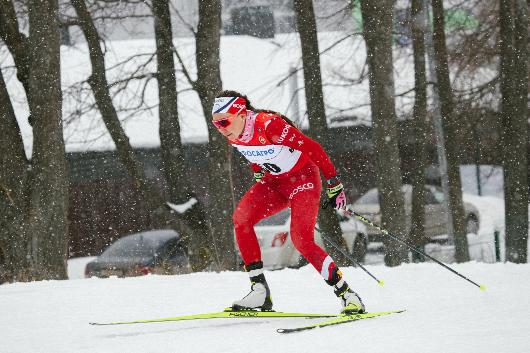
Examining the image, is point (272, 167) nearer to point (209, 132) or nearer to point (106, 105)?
point (209, 132)

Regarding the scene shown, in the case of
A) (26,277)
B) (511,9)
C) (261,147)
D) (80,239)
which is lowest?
(80,239)

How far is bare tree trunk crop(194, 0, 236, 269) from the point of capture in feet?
37.7

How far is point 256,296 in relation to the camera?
5973mm

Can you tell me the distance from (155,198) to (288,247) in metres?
2.75

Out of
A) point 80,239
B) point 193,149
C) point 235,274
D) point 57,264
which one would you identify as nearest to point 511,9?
point 235,274

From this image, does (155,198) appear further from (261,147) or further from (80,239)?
(80,239)

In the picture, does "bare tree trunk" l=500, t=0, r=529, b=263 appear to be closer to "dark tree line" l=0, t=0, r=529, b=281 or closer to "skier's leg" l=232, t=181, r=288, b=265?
"dark tree line" l=0, t=0, r=529, b=281

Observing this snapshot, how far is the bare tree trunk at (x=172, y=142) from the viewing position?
13242mm

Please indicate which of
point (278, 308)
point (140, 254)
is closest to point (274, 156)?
point (278, 308)

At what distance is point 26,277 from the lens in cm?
980

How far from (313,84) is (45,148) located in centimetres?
521

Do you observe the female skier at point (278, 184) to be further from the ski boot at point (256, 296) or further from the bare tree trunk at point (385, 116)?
the bare tree trunk at point (385, 116)

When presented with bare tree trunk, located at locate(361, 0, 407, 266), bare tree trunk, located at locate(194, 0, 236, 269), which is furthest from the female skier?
bare tree trunk, located at locate(361, 0, 407, 266)

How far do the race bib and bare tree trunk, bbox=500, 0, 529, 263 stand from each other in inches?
336
